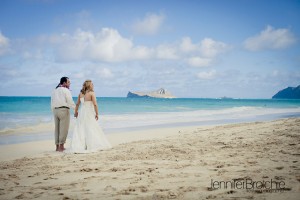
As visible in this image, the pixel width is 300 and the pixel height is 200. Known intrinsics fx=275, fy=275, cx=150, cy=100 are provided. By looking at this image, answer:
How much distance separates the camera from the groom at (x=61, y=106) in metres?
8.17

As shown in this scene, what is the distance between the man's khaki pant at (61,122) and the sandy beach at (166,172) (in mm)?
478

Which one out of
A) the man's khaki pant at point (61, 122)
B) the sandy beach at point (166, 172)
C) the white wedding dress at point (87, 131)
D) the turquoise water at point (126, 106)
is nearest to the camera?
the sandy beach at point (166, 172)

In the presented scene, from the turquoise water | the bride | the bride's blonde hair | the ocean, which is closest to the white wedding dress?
the bride

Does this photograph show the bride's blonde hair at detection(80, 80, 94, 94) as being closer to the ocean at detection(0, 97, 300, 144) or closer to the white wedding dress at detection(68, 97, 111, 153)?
the white wedding dress at detection(68, 97, 111, 153)

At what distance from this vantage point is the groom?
8.17m

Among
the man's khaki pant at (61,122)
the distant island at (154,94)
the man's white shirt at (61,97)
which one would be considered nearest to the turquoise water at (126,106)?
the man's khaki pant at (61,122)

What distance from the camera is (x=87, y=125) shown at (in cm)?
828

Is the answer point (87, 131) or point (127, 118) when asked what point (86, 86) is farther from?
point (127, 118)

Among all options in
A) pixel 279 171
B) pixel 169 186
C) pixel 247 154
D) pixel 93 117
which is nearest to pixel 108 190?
pixel 169 186

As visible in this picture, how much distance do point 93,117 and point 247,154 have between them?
4504mm

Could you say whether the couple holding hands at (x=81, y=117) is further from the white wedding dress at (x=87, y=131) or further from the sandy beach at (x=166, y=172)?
the sandy beach at (x=166, y=172)

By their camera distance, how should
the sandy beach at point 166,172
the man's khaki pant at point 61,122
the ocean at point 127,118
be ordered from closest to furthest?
the sandy beach at point 166,172
the man's khaki pant at point 61,122
the ocean at point 127,118

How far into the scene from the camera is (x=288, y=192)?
12.5 feet

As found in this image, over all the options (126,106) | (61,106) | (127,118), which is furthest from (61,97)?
(126,106)
